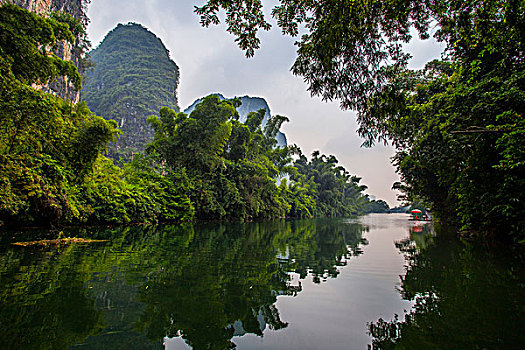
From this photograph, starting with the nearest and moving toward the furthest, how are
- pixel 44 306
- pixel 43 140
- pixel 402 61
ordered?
1. pixel 44 306
2. pixel 402 61
3. pixel 43 140

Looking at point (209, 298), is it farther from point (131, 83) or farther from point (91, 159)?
point (131, 83)

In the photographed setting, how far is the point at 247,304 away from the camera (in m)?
2.38

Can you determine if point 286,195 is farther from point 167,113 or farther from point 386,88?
point 386,88

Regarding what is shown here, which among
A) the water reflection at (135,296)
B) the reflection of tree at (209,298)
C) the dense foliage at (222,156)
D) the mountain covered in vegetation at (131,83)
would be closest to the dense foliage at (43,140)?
the water reflection at (135,296)

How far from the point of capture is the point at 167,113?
1675 cm

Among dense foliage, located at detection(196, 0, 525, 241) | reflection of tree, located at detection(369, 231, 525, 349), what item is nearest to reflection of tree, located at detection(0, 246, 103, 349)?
reflection of tree, located at detection(369, 231, 525, 349)

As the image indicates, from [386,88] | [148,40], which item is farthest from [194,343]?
[148,40]

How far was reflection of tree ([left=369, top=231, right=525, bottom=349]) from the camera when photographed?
173 cm

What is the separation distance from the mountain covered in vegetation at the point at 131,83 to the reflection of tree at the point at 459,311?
41915 mm

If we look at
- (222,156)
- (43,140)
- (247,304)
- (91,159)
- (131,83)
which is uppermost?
(131,83)

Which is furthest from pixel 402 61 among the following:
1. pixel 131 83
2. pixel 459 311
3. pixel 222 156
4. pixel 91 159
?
pixel 131 83

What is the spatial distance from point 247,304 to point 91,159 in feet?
25.8

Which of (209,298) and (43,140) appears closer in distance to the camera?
(209,298)

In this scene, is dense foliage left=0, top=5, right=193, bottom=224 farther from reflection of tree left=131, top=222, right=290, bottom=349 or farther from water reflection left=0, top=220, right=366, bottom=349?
reflection of tree left=131, top=222, right=290, bottom=349
